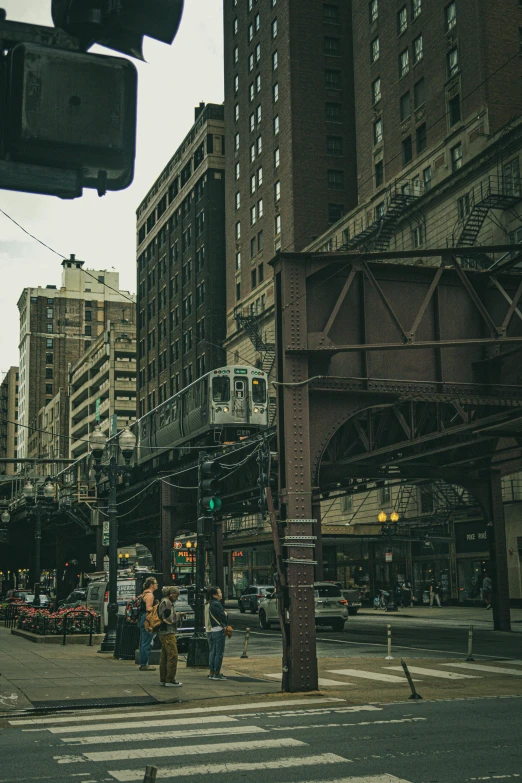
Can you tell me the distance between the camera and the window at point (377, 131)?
61844 millimetres

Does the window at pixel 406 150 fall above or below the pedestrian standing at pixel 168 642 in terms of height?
above

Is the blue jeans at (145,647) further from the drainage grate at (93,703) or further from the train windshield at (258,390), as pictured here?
the train windshield at (258,390)

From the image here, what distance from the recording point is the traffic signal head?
275 centimetres

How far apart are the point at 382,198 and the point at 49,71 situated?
5726 centimetres

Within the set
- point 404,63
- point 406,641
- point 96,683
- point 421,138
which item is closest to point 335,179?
point 404,63

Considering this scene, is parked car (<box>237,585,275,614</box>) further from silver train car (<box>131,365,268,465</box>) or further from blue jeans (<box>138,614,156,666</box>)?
blue jeans (<box>138,614,156,666</box>)

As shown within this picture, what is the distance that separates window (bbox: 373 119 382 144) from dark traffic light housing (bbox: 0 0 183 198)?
6147 cm

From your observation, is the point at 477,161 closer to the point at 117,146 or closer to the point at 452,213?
the point at 452,213

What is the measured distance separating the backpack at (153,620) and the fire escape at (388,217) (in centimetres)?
3905

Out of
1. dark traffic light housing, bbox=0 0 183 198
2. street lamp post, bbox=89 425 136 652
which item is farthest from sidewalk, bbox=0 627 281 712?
dark traffic light housing, bbox=0 0 183 198

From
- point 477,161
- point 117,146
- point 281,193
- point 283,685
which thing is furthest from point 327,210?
point 117,146

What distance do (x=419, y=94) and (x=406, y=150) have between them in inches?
136

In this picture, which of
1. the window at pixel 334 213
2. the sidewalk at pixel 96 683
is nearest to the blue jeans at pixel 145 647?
the sidewalk at pixel 96 683

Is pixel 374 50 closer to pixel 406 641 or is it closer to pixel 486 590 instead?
pixel 486 590
